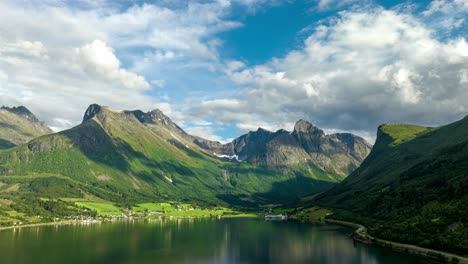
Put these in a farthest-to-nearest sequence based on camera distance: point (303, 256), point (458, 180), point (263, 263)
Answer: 1. point (458, 180)
2. point (303, 256)
3. point (263, 263)

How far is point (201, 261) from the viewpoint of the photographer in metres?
131

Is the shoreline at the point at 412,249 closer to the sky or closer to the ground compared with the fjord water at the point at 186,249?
closer to the sky

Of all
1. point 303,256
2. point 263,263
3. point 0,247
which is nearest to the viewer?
point 263,263

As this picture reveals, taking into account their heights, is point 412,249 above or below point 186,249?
above

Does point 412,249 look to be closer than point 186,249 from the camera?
Yes

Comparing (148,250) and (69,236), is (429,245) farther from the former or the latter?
(69,236)

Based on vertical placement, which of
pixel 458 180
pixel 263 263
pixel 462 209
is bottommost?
pixel 263 263

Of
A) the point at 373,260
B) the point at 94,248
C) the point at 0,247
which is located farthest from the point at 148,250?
the point at 373,260

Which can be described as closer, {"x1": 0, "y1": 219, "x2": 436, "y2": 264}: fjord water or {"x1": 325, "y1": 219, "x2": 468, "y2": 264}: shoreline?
{"x1": 325, "y1": 219, "x2": 468, "y2": 264}: shoreline

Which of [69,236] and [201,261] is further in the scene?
[69,236]

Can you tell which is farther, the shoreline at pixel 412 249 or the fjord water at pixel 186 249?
the fjord water at pixel 186 249

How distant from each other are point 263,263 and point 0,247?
Result: 106 metres

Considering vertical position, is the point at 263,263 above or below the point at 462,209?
below

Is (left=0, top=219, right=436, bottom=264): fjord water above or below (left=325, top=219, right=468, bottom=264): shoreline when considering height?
below
